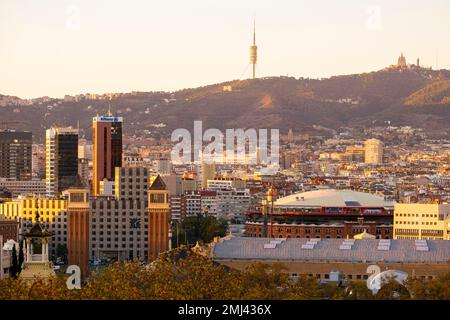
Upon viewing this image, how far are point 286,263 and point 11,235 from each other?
55.5ft

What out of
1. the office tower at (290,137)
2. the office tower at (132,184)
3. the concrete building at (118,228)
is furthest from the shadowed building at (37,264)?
the office tower at (290,137)

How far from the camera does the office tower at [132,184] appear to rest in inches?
2072

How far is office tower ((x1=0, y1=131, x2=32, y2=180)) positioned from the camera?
90.0 m

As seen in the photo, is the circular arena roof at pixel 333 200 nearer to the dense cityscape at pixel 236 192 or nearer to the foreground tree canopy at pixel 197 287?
the dense cityscape at pixel 236 192

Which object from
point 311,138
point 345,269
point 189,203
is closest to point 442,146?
point 311,138

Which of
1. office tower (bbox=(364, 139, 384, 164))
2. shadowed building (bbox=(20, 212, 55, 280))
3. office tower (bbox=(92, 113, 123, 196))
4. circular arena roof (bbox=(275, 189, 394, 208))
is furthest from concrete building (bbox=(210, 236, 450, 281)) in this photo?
office tower (bbox=(364, 139, 384, 164))

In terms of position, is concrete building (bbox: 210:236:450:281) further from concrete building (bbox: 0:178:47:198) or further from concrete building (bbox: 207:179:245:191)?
concrete building (bbox: 207:179:245:191)

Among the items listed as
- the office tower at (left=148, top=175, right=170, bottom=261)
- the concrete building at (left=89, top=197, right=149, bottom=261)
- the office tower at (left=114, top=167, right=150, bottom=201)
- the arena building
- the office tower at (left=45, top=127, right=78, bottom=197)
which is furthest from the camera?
the office tower at (left=45, top=127, right=78, bottom=197)

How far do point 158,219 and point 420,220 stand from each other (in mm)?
6724

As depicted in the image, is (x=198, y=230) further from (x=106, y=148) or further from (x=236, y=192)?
(x=236, y=192)

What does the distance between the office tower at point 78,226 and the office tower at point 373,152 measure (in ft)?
252

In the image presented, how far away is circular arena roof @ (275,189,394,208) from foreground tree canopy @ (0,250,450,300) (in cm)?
2990

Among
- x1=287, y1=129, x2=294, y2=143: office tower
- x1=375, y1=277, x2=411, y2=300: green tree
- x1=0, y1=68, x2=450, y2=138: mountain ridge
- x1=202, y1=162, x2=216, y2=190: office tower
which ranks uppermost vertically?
x1=0, y1=68, x2=450, y2=138: mountain ridge
